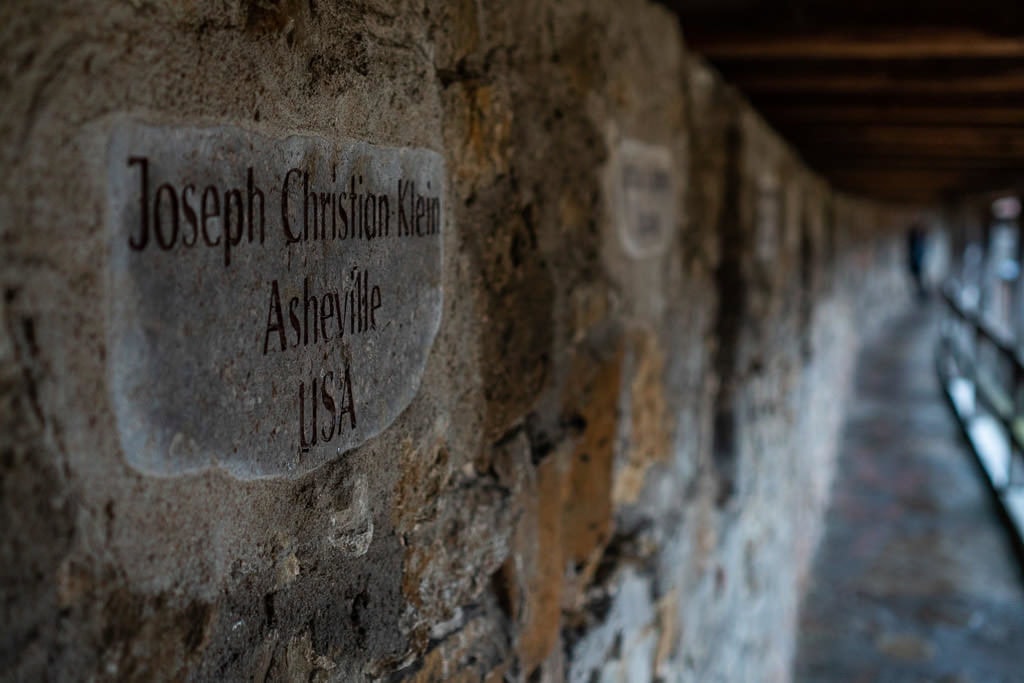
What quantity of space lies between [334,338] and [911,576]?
15.8 ft

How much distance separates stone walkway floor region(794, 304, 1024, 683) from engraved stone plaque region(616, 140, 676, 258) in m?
2.77

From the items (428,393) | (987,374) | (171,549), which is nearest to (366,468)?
(428,393)

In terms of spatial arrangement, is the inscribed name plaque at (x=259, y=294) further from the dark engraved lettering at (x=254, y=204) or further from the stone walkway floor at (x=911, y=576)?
the stone walkway floor at (x=911, y=576)

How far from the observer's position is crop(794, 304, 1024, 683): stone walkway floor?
3939mm

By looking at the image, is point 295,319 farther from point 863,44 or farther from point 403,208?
point 863,44

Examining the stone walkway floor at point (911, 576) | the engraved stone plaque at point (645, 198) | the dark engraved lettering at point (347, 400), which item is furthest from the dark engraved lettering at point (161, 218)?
the stone walkway floor at point (911, 576)

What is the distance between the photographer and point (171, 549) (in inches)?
24.1

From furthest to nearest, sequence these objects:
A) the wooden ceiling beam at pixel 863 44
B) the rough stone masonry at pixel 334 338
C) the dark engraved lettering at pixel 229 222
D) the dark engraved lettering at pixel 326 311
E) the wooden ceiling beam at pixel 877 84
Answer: the wooden ceiling beam at pixel 877 84 → the wooden ceiling beam at pixel 863 44 → the dark engraved lettering at pixel 326 311 → the dark engraved lettering at pixel 229 222 → the rough stone masonry at pixel 334 338

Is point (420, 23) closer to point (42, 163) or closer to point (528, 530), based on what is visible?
point (42, 163)

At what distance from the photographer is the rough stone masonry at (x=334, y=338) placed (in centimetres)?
54

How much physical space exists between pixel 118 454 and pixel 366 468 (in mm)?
277

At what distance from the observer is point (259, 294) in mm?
669

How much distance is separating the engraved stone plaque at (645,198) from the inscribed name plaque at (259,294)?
0.62 metres

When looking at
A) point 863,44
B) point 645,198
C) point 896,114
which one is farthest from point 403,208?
point 896,114
